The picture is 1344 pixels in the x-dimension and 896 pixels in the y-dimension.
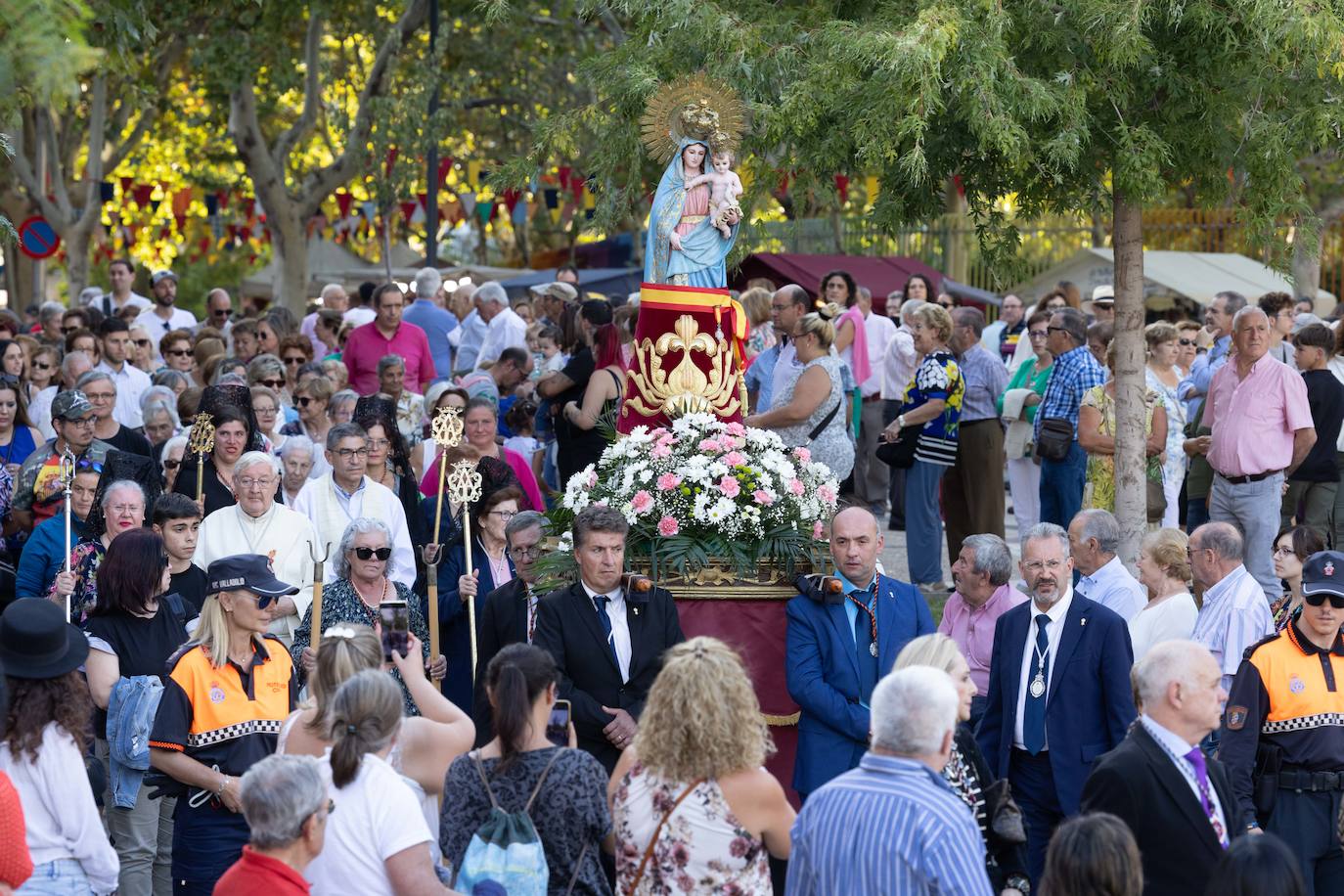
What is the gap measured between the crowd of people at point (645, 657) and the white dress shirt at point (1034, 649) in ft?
0.06

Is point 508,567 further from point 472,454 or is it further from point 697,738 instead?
point 697,738

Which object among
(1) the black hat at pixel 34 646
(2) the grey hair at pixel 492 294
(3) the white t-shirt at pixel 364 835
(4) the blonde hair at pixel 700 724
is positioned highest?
(2) the grey hair at pixel 492 294

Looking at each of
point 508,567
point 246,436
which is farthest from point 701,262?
point 246,436

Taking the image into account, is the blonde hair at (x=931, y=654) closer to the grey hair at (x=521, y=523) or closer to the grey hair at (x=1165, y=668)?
the grey hair at (x=1165, y=668)

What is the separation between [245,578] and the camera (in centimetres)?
704

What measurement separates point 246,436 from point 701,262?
8.98ft

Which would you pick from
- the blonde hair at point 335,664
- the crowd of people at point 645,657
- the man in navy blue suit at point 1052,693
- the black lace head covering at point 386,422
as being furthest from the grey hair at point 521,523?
the blonde hair at point 335,664

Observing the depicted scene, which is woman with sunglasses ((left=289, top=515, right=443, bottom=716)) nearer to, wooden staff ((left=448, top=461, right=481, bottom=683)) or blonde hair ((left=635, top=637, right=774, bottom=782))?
wooden staff ((left=448, top=461, right=481, bottom=683))

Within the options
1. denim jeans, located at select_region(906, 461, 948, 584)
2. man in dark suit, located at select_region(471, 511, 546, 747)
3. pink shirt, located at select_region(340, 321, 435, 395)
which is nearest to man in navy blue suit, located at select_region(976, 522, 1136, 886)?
man in dark suit, located at select_region(471, 511, 546, 747)

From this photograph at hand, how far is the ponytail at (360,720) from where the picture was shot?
5457 mm

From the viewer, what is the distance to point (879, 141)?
1052 centimetres

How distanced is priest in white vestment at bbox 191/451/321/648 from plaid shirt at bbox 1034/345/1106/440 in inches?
220

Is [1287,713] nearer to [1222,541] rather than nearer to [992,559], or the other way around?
[1222,541]

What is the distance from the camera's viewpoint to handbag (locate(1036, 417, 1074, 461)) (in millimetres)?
12523
